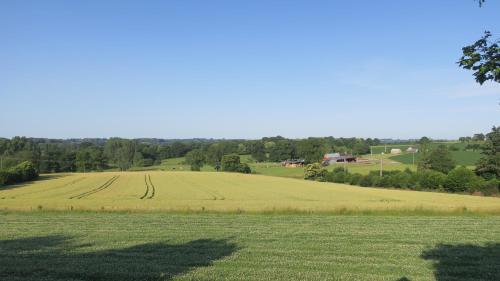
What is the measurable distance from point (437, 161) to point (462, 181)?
80.5 ft

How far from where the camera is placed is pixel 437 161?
82000 millimetres

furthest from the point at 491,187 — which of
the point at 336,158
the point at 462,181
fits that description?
the point at 336,158

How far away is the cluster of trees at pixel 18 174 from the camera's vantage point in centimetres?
7375

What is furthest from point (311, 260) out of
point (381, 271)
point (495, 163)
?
→ point (495, 163)

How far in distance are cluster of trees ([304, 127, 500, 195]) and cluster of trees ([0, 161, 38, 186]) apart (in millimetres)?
59637

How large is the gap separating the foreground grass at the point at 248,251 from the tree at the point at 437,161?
210ft

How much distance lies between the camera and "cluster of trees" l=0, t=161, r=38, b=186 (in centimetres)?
7375

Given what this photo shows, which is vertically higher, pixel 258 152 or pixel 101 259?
pixel 258 152

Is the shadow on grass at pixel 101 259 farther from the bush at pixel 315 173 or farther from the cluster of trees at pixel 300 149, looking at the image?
the cluster of trees at pixel 300 149

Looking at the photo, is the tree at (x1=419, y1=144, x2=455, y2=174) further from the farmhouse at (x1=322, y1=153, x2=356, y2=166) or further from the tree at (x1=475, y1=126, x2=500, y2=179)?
the farmhouse at (x1=322, y1=153, x2=356, y2=166)

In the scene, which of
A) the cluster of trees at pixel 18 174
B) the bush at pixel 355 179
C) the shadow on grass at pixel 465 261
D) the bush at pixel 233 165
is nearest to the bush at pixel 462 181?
the bush at pixel 355 179

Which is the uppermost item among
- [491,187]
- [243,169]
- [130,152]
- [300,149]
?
[300,149]

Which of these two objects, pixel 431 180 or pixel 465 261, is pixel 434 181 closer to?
pixel 431 180

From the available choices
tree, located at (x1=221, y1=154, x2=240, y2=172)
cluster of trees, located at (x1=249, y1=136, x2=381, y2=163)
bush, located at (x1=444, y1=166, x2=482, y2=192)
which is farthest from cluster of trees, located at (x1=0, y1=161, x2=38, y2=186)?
cluster of trees, located at (x1=249, y1=136, x2=381, y2=163)
